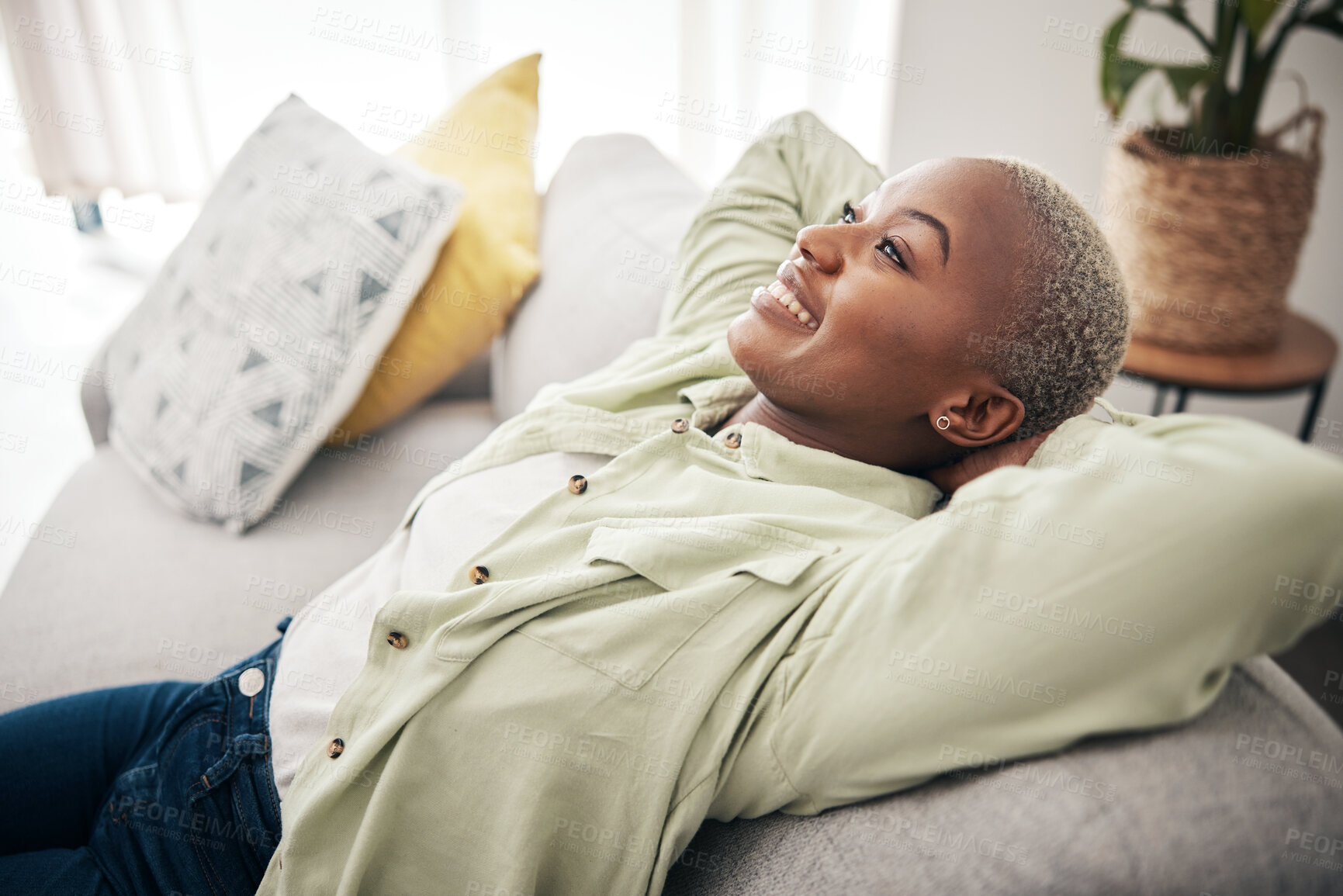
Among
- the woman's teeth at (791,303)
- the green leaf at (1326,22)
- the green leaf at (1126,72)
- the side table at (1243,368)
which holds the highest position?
the green leaf at (1326,22)

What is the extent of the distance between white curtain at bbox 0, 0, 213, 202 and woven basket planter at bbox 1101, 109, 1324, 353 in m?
2.90

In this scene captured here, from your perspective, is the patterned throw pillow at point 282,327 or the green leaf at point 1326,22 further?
the green leaf at point 1326,22

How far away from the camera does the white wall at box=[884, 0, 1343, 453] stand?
2.05 meters

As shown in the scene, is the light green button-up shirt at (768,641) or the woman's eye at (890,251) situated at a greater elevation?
the woman's eye at (890,251)

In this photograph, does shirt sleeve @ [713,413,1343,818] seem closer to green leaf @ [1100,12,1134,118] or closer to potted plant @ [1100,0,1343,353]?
potted plant @ [1100,0,1343,353]

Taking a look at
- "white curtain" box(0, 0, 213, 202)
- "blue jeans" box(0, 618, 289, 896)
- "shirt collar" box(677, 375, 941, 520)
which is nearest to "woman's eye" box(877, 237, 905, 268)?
"shirt collar" box(677, 375, 941, 520)

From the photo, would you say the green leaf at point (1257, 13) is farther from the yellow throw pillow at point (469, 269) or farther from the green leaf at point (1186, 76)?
the yellow throw pillow at point (469, 269)

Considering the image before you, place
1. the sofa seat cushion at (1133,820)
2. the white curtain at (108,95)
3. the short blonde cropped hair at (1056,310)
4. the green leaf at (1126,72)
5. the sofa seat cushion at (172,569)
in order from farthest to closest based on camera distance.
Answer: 1. the white curtain at (108,95)
2. the green leaf at (1126,72)
3. the sofa seat cushion at (172,569)
4. the short blonde cropped hair at (1056,310)
5. the sofa seat cushion at (1133,820)

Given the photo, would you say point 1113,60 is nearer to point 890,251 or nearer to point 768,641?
point 890,251

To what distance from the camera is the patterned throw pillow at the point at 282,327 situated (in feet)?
4.79

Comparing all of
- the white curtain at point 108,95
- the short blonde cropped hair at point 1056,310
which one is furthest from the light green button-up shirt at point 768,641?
the white curtain at point 108,95

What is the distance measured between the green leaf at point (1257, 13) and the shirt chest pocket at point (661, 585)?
1.38m

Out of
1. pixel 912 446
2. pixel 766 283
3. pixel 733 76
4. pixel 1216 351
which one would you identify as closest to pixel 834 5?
pixel 733 76

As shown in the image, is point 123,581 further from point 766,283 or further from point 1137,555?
point 1137,555
